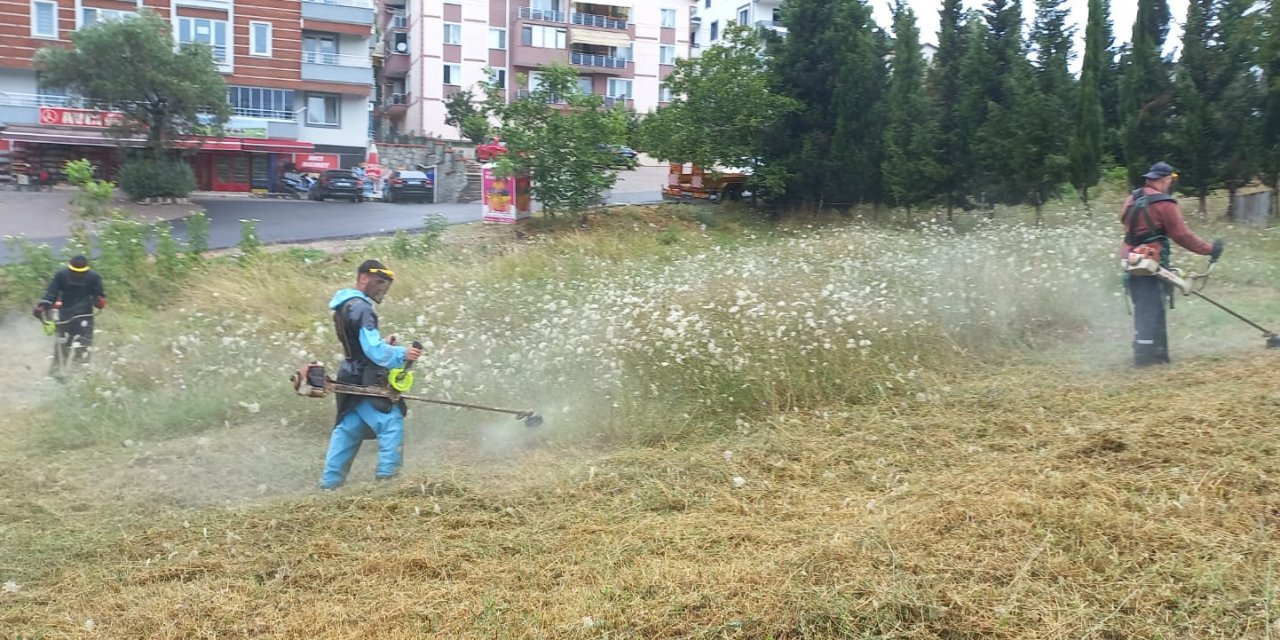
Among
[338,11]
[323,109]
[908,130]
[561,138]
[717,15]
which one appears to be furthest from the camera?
[717,15]

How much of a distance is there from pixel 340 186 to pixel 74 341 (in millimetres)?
23532

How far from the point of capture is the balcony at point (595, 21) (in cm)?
5300

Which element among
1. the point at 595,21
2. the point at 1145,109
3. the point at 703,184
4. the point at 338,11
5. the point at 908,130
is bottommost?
the point at 703,184

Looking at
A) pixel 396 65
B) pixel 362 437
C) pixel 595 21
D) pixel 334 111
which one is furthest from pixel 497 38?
pixel 362 437

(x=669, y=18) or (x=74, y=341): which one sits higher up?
(x=669, y=18)

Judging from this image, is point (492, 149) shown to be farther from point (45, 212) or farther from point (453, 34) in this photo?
point (453, 34)

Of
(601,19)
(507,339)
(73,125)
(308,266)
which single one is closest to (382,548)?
(507,339)

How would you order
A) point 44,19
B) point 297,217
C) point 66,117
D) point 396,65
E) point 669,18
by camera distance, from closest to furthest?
point 297,217 < point 66,117 < point 44,19 < point 669,18 < point 396,65

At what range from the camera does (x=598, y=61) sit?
53.8 meters

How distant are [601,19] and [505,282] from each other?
146 feet

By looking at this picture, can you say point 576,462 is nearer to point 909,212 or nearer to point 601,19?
point 909,212

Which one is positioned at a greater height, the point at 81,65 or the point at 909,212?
the point at 81,65

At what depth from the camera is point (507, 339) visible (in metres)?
8.77

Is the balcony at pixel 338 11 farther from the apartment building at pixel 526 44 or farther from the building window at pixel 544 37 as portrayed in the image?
the building window at pixel 544 37
